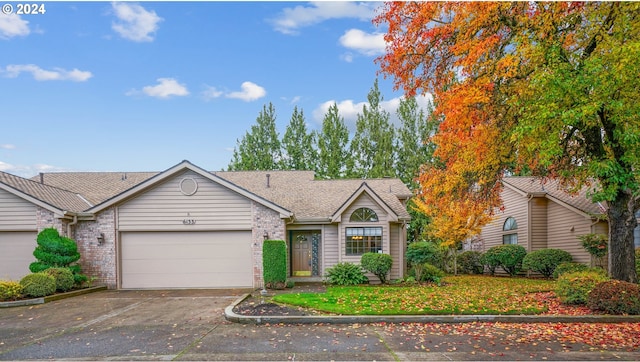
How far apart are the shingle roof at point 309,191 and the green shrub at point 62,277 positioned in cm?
817

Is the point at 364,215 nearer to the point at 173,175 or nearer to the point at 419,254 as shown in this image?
the point at 419,254

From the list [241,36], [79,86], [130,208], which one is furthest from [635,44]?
[79,86]

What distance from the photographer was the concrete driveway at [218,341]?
234 inches

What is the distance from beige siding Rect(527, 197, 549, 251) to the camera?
19125mm

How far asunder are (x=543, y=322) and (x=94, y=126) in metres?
18.0

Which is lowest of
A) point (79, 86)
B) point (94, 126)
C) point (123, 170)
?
point (123, 170)

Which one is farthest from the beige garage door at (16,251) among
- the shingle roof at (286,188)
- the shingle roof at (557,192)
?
the shingle roof at (557,192)

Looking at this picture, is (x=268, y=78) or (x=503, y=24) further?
(x=268, y=78)

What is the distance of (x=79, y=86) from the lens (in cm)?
1554

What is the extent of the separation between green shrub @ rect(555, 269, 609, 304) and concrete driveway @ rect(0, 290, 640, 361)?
11.7ft

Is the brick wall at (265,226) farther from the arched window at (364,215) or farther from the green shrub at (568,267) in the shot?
the green shrub at (568,267)

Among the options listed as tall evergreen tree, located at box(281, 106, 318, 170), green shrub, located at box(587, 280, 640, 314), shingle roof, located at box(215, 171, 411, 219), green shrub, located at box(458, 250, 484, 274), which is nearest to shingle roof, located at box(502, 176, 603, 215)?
green shrub, located at box(458, 250, 484, 274)

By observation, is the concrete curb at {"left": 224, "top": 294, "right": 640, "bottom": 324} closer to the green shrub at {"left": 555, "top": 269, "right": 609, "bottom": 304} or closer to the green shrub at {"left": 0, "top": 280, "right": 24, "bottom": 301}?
the green shrub at {"left": 555, "top": 269, "right": 609, "bottom": 304}

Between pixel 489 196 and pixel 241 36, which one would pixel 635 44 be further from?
pixel 241 36
